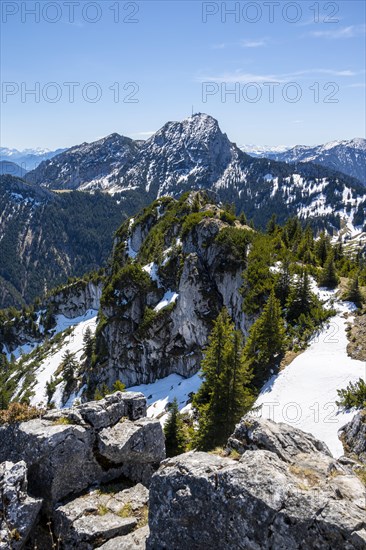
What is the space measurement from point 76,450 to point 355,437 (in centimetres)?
1521

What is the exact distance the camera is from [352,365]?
95.7 ft

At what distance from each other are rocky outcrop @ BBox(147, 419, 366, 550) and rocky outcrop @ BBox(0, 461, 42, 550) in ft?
12.5

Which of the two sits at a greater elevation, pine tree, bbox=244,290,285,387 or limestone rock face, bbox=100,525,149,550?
limestone rock face, bbox=100,525,149,550

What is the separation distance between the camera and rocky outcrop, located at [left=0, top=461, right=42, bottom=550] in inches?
417

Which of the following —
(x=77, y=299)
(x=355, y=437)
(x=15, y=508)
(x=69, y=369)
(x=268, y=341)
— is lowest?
(x=69, y=369)

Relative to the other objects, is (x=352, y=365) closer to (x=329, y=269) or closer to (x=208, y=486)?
(x=329, y=269)

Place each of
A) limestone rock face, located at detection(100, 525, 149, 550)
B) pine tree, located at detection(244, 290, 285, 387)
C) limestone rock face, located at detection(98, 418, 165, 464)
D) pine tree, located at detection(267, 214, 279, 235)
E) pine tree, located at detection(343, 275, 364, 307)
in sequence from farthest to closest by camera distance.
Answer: pine tree, located at detection(267, 214, 279, 235), pine tree, located at detection(343, 275, 364, 307), pine tree, located at detection(244, 290, 285, 387), limestone rock face, located at detection(98, 418, 165, 464), limestone rock face, located at detection(100, 525, 149, 550)

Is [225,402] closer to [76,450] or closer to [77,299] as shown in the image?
[76,450]

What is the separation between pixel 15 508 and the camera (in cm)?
1105

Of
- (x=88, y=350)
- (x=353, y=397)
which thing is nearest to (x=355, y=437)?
(x=353, y=397)

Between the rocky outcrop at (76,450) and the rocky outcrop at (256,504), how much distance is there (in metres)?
4.05

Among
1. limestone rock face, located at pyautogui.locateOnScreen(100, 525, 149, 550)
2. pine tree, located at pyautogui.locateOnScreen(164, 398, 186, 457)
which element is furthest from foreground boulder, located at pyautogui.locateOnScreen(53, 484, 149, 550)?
pine tree, located at pyautogui.locateOnScreen(164, 398, 186, 457)

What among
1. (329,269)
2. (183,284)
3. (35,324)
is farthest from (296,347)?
(35,324)

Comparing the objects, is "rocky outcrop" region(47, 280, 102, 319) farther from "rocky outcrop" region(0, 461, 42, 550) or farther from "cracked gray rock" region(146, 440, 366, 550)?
"cracked gray rock" region(146, 440, 366, 550)
